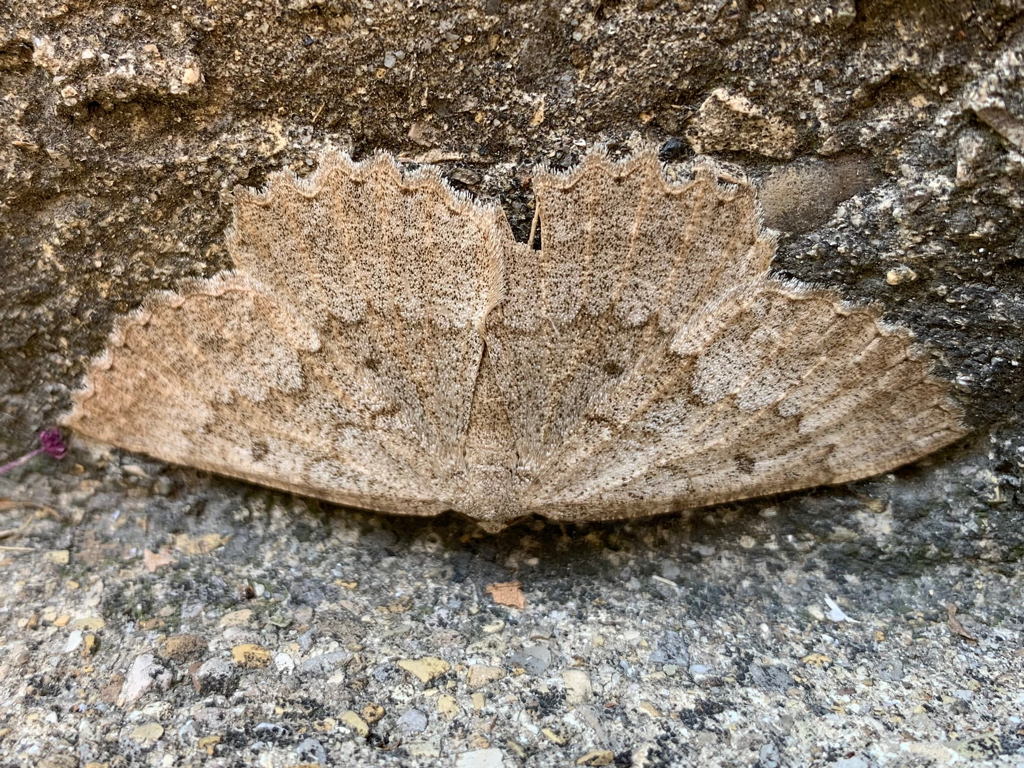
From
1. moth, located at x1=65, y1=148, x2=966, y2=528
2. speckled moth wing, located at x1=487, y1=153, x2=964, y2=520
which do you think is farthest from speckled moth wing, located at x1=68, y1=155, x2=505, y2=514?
speckled moth wing, located at x1=487, y1=153, x2=964, y2=520

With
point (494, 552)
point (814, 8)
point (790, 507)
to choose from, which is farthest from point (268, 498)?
point (814, 8)

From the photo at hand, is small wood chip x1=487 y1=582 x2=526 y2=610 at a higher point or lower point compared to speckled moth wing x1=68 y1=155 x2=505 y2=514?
lower

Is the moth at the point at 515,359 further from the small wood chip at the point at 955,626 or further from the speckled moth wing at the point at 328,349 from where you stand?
the small wood chip at the point at 955,626

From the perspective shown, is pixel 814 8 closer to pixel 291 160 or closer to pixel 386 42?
pixel 386 42

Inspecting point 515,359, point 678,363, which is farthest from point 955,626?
point 515,359

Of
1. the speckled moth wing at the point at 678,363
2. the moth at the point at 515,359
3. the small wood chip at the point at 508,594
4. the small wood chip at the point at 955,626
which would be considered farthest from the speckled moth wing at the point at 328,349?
the small wood chip at the point at 955,626

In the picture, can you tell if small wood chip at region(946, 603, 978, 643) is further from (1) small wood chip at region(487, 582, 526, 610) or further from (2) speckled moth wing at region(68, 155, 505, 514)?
(2) speckled moth wing at region(68, 155, 505, 514)

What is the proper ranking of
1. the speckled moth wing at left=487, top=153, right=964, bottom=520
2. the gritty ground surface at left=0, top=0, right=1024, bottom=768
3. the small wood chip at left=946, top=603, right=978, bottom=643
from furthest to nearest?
the small wood chip at left=946, top=603, right=978, bottom=643 < the speckled moth wing at left=487, top=153, right=964, bottom=520 < the gritty ground surface at left=0, top=0, right=1024, bottom=768
